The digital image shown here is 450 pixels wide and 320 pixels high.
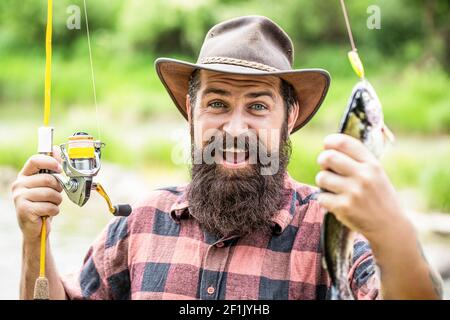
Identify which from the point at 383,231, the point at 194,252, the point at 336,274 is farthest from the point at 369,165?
the point at 194,252

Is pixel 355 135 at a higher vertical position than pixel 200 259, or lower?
higher

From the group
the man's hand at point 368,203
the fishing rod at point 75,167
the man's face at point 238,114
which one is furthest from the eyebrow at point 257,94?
the man's hand at point 368,203

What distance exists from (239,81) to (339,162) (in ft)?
2.70

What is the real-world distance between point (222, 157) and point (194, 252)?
0.31m

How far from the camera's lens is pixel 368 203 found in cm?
151

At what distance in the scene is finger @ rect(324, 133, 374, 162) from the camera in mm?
1513

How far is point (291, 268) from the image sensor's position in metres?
2.16

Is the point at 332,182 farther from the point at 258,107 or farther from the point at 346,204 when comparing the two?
the point at 258,107

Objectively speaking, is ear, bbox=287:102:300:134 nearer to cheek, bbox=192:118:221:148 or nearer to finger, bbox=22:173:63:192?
cheek, bbox=192:118:221:148

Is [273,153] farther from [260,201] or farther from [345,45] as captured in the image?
[345,45]

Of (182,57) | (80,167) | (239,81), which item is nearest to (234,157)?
(239,81)

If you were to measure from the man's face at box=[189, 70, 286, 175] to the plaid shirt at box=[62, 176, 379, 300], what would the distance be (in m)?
0.22

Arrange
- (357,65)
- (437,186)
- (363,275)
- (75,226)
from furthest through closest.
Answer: (75,226)
(437,186)
(363,275)
(357,65)

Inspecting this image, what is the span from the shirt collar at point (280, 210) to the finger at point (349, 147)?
76cm
